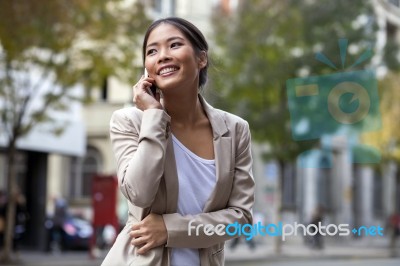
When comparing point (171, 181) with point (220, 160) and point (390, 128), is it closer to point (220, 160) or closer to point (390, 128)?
point (220, 160)

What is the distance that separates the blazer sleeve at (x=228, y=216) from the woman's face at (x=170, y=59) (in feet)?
0.94

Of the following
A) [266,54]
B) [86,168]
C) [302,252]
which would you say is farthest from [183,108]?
[86,168]

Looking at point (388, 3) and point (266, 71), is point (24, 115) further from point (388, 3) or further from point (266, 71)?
point (388, 3)

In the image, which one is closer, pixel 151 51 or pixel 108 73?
pixel 151 51

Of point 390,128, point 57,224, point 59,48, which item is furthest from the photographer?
point 390,128

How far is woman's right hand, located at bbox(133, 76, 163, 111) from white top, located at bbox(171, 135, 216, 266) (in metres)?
0.12

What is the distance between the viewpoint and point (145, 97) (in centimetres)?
237

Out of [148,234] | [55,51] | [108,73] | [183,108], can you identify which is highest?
[55,51]

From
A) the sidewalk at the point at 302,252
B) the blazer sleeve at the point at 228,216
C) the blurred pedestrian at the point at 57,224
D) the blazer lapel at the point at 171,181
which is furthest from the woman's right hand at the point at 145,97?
the blurred pedestrian at the point at 57,224

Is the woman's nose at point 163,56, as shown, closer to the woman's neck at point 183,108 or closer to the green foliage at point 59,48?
Result: the woman's neck at point 183,108

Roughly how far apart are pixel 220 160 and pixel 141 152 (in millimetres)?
260

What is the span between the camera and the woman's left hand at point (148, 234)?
2250 millimetres

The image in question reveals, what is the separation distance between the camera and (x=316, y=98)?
3.86 m

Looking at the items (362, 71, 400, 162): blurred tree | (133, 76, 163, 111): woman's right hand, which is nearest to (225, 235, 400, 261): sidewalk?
(362, 71, 400, 162): blurred tree
